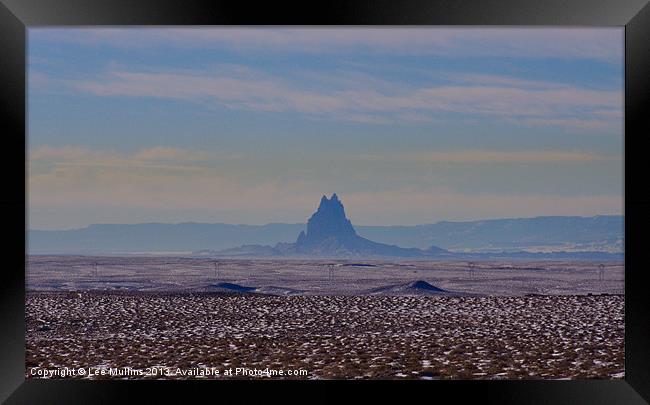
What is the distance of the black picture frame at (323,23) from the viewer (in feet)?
20.4

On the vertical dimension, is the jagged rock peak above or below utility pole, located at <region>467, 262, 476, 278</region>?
above

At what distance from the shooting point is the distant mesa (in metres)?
71.2

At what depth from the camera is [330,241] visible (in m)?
78.8

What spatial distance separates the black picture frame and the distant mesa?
6233 cm

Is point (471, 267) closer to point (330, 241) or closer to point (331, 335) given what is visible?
point (330, 241)

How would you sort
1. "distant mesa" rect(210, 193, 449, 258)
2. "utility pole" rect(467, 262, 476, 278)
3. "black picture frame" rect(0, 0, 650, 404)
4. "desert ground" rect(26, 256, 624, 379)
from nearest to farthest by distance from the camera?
1. "black picture frame" rect(0, 0, 650, 404)
2. "desert ground" rect(26, 256, 624, 379)
3. "utility pole" rect(467, 262, 476, 278)
4. "distant mesa" rect(210, 193, 449, 258)

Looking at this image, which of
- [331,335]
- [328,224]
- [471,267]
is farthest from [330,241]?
[331,335]

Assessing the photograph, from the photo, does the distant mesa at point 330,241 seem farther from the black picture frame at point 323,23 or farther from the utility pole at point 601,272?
the black picture frame at point 323,23

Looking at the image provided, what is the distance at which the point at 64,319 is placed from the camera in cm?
1853

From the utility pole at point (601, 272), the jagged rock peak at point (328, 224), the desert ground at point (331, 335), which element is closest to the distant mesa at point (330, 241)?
the jagged rock peak at point (328, 224)

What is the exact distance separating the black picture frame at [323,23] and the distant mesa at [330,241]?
62.3m

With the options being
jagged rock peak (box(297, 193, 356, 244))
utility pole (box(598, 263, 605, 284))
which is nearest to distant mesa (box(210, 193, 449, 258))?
jagged rock peak (box(297, 193, 356, 244))

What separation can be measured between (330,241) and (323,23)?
72580mm

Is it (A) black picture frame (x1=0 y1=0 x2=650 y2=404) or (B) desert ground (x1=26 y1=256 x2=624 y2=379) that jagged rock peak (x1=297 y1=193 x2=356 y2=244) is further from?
(A) black picture frame (x1=0 y1=0 x2=650 y2=404)
